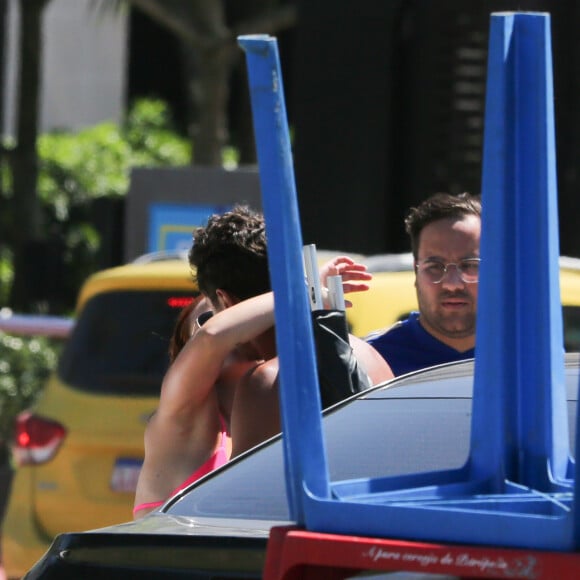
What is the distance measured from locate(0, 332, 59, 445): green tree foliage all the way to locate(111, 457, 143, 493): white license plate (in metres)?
5.50

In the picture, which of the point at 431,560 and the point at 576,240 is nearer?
the point at 431,560

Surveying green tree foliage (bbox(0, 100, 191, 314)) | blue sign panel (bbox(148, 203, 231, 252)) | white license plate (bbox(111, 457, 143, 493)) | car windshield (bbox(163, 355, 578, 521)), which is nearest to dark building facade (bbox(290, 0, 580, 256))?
blue sign panel (bbox(148, 203, 231, 252))

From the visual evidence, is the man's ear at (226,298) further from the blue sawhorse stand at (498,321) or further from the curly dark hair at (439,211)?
the blue sawhorse stand at (498,321)

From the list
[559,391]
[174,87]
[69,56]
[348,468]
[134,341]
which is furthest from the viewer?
[174,87]

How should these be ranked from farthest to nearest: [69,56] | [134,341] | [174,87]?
1. [174,87]
2. [69,56]
3. [134,341]

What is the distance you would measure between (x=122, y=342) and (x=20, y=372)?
5.56m

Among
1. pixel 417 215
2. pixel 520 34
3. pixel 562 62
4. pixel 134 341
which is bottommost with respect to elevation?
pixel 134 341

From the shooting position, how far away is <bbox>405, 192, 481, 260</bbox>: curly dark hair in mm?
4074

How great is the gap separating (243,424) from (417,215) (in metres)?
1.05

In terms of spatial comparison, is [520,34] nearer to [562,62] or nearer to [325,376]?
[325,376]

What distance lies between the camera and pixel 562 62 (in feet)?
34.1

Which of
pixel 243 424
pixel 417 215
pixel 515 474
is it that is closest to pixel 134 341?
pixel 417 215

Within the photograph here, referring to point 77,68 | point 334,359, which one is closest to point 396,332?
point 334,359

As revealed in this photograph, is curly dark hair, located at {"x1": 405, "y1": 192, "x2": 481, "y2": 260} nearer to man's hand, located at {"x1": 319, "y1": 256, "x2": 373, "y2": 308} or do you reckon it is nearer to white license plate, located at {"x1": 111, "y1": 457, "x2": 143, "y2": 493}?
man's hand, located at {"x1": 319, "y1": 256, "x2": 373, "y2": 308}
